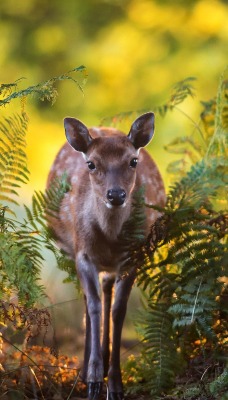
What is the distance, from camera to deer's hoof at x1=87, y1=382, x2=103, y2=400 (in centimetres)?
479

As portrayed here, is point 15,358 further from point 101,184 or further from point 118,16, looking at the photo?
point 118,16

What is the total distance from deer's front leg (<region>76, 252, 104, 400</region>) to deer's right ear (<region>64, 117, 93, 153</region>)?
0.61m

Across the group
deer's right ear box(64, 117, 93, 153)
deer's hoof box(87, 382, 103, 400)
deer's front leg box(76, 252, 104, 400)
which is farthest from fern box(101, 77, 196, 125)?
deer's hoof box(87, 382, 103, 400)

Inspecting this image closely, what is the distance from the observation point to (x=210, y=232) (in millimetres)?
4625

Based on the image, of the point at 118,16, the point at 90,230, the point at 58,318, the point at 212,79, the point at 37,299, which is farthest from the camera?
the point at 118,16

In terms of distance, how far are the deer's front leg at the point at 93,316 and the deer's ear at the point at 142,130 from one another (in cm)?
71

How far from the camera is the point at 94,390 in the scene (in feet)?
15.8

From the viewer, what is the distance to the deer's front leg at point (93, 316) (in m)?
4.84

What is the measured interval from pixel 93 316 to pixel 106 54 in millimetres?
5749

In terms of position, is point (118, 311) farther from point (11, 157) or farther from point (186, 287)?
point (11, 157)

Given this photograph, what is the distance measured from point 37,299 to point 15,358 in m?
0.74

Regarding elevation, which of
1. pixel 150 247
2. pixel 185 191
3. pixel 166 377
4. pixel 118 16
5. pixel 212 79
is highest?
pixel 118 16

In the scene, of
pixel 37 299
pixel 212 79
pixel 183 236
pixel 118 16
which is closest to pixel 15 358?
pixel 37 299

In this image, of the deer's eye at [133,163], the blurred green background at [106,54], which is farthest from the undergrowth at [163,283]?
the blurred green background at [106,54]
